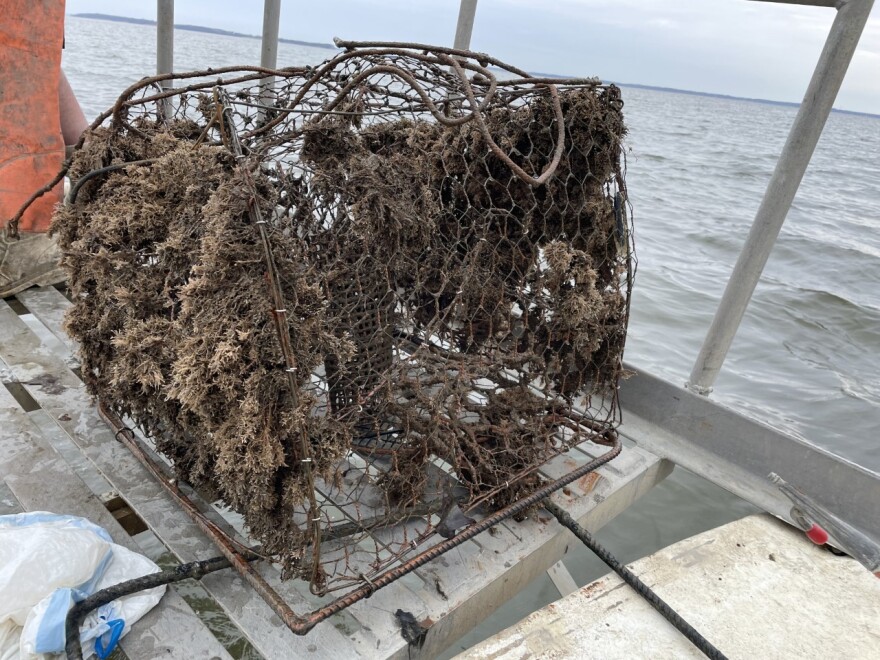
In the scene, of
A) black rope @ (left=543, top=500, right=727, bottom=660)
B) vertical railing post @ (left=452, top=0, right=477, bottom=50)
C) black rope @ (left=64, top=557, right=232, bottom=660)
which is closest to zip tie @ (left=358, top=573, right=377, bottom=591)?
black rope @ (left=64, top=557, right=232, bottom=660)

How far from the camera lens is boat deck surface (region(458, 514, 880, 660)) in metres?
1.73

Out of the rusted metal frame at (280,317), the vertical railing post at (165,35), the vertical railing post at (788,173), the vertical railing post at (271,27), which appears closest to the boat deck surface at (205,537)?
the rusted metal frame at (280,317)

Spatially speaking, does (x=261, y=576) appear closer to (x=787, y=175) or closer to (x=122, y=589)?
(x=122, y=589)

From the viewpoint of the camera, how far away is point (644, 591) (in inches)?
73.7

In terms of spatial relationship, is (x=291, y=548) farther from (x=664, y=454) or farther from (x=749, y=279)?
(x=749, y=279)

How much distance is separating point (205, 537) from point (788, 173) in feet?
8.17

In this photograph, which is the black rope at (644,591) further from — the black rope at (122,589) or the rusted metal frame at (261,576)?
the black rope at (122,589)

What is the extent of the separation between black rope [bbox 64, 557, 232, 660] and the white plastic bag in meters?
0.03

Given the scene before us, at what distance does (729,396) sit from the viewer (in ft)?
17.7

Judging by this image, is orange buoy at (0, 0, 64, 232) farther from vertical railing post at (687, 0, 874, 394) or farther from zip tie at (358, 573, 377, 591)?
vertical railing post at (687, 0, 874, 394)

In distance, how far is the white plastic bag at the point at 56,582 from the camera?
4.97 ft

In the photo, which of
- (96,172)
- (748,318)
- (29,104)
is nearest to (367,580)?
(96,172)

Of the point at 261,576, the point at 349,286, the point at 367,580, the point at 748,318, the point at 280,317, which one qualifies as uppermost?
the point at 280,317

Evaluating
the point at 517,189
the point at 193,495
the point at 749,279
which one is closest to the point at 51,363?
the point at 193,495
